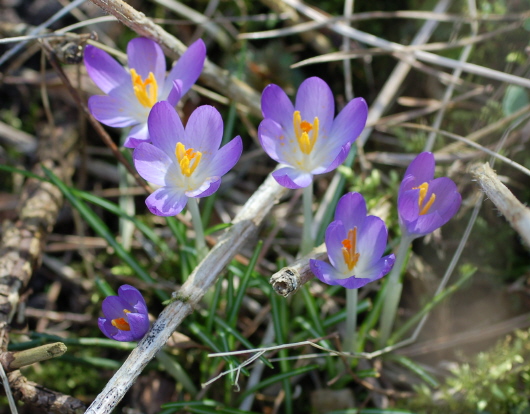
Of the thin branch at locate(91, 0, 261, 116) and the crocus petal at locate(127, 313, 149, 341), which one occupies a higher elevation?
the thin branch at locate(91, 0, 261, 116)

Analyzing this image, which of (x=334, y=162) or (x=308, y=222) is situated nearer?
(x=334, y=162)

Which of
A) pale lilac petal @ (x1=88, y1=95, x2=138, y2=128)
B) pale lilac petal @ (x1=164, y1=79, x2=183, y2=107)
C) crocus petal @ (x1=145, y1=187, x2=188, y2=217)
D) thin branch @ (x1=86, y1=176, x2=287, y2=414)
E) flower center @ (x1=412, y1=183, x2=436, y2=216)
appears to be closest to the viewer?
thin branch @ (x1=86, y1=176, x2=287, y2=414)

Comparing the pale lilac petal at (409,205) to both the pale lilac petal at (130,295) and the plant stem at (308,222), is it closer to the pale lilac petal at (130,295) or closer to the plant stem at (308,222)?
the plant stem at (308,222)

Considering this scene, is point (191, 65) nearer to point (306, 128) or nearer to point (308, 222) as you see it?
point (306, 128)

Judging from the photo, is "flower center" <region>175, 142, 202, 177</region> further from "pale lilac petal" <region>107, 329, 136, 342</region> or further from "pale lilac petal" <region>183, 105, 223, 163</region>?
"pale lilac petal" <region>107, 329, 136, 342</region>

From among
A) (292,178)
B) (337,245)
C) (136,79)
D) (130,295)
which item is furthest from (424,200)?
(136,79)

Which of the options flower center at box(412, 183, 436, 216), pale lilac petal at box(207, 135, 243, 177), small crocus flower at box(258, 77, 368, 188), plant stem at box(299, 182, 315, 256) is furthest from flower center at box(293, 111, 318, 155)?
flower center at box(412, 183, 436, 216)

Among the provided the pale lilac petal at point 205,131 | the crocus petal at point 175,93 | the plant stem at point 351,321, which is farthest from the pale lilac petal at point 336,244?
the crocus petal at point 175,93
